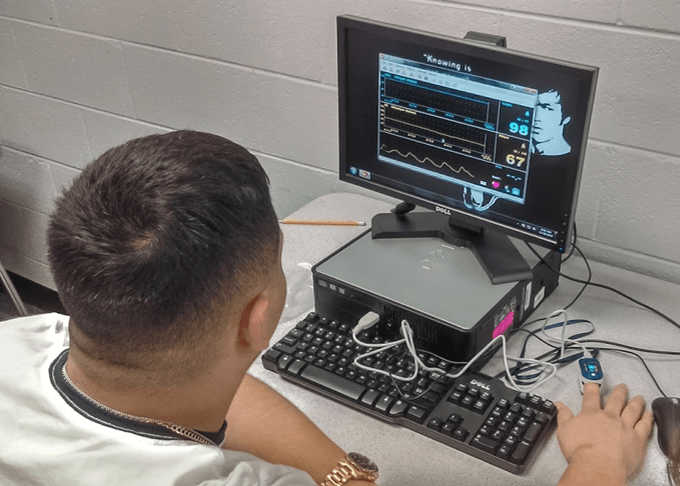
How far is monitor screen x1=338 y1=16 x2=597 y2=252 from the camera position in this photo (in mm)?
1166

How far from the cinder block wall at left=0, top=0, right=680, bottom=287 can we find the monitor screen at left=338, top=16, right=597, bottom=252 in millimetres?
300

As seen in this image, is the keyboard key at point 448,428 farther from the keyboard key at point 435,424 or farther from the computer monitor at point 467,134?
the computer monitor at point 467,134

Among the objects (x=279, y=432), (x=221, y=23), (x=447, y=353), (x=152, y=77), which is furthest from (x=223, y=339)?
(x=152, y=77)

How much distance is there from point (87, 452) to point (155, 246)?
22cm

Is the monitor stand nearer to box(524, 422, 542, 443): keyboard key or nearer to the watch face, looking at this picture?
box(524, 422, 542, 443): keyboard key

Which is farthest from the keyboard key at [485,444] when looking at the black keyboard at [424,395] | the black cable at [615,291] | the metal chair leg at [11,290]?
the metal chair leg at [11,290]

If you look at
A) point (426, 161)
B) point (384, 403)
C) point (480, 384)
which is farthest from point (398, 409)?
point (426, 161)

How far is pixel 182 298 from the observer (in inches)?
31.5

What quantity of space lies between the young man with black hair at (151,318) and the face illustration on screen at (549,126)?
0.49 metres

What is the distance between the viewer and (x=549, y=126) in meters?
1.18

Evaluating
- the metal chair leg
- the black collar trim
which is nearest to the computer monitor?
the black collar trim

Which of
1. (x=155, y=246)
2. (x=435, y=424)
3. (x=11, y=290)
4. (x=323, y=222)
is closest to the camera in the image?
(x=155, y=246)

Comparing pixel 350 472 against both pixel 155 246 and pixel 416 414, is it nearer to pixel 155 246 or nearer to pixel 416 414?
pixel 416 414

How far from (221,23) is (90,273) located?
3.85 ft
